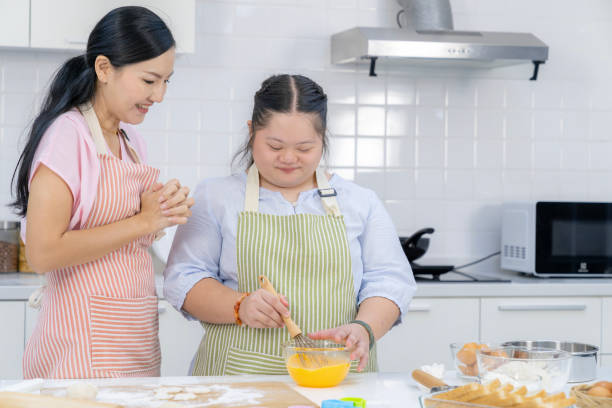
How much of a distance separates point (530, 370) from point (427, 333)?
1.57m

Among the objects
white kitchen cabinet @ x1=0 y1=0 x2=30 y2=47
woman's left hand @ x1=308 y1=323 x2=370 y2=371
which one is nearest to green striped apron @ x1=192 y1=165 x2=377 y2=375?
woman's left hand @ x1=308 y1=323 x2=370 y2=371

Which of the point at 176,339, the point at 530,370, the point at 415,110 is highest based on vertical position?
the point at 415,110

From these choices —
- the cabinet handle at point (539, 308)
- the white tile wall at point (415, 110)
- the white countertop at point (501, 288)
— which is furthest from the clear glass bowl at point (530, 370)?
the white tile wall at point (415, 110)

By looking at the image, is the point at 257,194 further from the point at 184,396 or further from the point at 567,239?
the point at 567,239

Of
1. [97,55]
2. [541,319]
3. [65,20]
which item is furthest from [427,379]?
[65,20]

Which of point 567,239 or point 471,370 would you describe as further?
point 567,239

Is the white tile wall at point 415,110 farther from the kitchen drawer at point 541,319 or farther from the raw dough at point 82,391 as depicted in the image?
the raw dough at point 82,391

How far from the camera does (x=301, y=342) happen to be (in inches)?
58.9

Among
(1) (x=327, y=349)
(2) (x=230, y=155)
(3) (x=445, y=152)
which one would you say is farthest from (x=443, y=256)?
(1) (x=327, y=349)

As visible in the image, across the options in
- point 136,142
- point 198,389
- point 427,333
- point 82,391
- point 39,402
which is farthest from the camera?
point 427,333

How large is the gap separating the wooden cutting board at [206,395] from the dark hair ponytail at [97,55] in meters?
0.50

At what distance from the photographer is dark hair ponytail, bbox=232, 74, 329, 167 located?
168cm

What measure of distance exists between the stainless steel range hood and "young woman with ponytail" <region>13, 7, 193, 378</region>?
141 centimetres

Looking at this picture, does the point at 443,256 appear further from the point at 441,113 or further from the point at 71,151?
the point at 71,151
